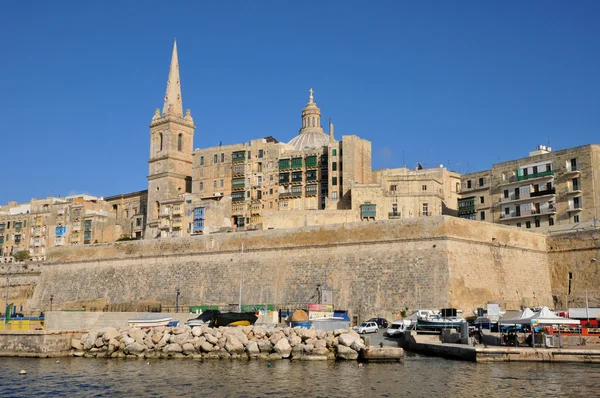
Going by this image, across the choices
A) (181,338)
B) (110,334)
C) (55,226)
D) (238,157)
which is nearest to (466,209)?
(238,157)

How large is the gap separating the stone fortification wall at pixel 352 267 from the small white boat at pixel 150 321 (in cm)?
895

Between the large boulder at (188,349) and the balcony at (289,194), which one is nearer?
the large boulder at (188,349)

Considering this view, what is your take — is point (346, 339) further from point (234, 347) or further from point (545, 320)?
point (545, 320)

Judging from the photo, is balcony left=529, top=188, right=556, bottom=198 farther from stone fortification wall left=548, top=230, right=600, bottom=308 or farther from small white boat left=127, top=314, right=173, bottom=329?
small white boat left=127, top=314, right=173, bottom=329

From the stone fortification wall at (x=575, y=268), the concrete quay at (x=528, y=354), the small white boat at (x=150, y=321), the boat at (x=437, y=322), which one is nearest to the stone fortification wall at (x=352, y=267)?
the stone fortification wall at (x=575, y=268)

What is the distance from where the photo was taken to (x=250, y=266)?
39.7 meters

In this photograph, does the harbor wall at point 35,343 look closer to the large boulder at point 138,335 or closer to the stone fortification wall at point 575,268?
the large boulder at point 138,335

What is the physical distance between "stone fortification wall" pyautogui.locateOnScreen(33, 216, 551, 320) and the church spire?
18726 millimetres

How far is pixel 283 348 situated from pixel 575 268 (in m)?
19.9

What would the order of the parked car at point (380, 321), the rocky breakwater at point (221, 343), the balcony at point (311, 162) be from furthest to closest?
the balcony at point (311, 162)
the parked car at point (380, 321)
the rocky breakwater at point (221, 343)

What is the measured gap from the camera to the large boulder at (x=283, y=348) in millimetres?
23688

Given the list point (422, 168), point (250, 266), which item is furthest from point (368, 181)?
point (250, 266)

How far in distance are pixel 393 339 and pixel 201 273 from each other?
16.1 metres

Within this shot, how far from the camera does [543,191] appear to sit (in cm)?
4556
